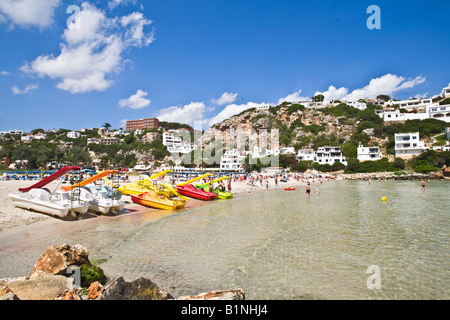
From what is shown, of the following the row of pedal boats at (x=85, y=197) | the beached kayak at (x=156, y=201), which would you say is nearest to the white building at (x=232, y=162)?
the row of pedal boats at (x=85, y=197)

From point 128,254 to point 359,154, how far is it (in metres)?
76.8

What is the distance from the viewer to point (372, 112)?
10312 centimetres

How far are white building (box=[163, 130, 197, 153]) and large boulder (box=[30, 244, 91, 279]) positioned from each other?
95.2 metres

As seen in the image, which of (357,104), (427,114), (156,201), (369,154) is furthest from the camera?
(357,104)

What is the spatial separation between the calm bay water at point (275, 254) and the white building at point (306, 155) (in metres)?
67.6

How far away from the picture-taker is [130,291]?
16.9 ft

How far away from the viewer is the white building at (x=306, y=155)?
8172 cm

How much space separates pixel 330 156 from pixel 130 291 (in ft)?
257

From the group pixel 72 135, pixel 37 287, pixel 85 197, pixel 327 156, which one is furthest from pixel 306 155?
pixel 72 135

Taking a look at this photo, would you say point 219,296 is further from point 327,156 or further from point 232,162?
point 232,162

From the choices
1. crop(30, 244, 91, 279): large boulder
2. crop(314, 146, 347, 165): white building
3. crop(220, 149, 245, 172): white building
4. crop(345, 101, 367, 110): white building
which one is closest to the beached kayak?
crop(30, 244, 91, 279): large boulder
